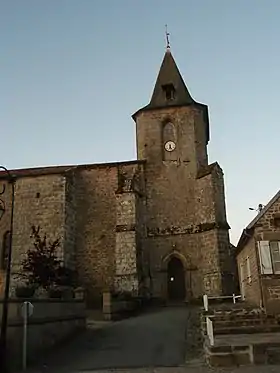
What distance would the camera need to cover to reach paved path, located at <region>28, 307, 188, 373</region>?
11.0 metres

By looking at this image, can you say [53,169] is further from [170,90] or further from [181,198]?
[170,90]

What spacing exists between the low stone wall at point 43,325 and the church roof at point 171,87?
16748mm

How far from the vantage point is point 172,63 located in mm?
32094

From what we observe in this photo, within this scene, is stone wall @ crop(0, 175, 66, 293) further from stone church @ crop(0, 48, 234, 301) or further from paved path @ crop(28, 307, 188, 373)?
paved path @ crop(28, 307, 188, 373)

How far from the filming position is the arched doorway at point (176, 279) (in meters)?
26.1

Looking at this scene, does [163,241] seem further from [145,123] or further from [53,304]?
[53,304]

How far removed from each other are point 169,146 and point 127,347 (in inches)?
681

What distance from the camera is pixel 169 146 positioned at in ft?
93.2

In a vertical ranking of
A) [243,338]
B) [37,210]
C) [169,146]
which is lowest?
[243,338]

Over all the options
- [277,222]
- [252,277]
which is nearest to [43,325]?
[252,277]

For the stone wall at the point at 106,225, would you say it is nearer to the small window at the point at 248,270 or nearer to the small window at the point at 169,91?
the small window at the point at 169,91

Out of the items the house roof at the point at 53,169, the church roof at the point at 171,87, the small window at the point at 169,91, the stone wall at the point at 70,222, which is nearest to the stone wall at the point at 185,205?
the church roof at the point at 171,87

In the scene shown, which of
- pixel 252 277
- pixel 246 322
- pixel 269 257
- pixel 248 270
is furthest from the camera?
pixel 248 270

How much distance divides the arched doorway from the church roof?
10669 millimetres
